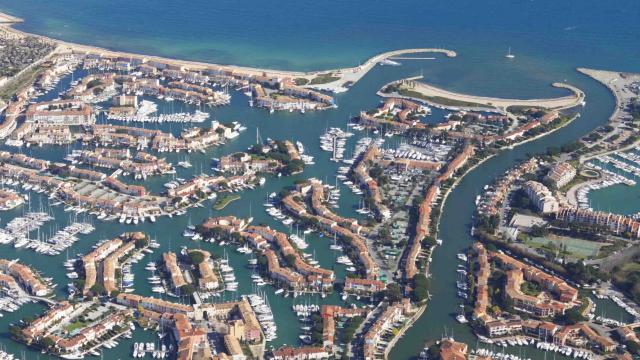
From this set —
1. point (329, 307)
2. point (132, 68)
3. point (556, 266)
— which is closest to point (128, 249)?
point (329, 307)

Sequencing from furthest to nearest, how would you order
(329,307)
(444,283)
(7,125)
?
1. (7,125)
2. (444,283)
3. (329,307)

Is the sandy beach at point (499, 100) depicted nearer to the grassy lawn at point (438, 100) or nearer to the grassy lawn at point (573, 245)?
the grassy lawn at point (438, 100)

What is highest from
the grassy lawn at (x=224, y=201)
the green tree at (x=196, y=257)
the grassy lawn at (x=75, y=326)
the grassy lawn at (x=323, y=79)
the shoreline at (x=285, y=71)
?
the shoreline at (x=285, y=71)

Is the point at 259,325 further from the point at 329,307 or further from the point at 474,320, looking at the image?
the point at 474,320

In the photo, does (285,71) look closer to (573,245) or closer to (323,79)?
(323,79)

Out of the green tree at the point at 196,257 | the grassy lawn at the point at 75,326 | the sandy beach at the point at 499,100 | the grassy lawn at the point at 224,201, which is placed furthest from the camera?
the sandy beach at the point at 499,100

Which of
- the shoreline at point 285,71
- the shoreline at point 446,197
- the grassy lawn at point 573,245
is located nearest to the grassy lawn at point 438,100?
the shoreline at point 285,71

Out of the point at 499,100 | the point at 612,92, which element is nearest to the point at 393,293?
the point at 499,100

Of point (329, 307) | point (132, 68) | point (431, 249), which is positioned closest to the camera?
point (329, 307)
